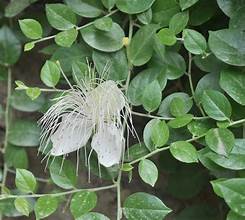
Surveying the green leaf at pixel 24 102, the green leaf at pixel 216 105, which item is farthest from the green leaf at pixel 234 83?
the green leaf at pixel 24 102

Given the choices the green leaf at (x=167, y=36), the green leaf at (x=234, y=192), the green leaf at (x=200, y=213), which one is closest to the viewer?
the green leaf at (x=234, y=192)

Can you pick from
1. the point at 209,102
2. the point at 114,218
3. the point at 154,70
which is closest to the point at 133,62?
the point at 154,70

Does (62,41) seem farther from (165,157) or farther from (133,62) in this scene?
(165,157)

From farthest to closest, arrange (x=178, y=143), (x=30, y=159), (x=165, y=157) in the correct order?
(x=30, y=159) → (x=165, y=157) → (x=178, y=143)

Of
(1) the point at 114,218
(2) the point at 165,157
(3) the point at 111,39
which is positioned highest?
(3) the point at 111,39

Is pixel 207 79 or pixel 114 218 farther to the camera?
pixel 114 218

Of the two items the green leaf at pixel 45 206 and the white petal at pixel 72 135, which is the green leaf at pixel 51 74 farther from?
the green leaf at pixel 45 206

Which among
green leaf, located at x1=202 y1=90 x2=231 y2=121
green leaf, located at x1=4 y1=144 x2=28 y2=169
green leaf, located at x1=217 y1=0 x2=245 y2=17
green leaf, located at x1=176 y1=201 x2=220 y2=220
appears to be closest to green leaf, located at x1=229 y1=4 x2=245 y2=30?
green leaf, located at x1=217 y1=0 x2=245 y2=17
